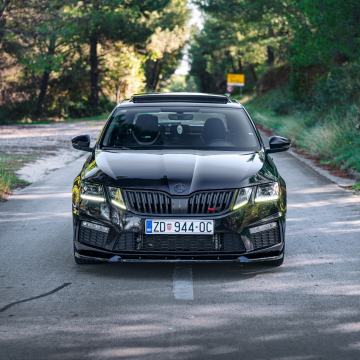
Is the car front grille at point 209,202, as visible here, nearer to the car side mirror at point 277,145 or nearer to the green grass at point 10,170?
the car side mirror at point 277,145

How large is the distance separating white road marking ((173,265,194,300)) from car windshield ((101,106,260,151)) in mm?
1423

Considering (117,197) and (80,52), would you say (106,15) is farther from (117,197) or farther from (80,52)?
(117,197)

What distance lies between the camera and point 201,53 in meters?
110

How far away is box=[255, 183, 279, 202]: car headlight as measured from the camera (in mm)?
7984

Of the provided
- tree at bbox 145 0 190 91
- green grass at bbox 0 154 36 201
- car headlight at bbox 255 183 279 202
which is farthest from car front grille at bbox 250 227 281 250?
tree at bbox 145 0 190 91

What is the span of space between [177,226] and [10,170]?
38.8 ft

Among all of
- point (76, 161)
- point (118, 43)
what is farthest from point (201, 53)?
point (76, 161)

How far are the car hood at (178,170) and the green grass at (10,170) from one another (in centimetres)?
608

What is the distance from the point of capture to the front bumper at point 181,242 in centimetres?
770

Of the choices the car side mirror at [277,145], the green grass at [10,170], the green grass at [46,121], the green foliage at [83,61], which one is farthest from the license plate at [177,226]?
the green grass at [46,121]

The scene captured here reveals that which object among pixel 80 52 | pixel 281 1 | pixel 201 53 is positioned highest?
pixel 281 1

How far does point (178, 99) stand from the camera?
10.0 metres

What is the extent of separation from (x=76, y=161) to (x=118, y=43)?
126ft

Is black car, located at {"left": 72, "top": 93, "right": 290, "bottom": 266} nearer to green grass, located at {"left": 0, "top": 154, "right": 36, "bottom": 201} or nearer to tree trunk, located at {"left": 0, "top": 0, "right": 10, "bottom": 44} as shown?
green grass, located at {"left": 0, "top": 154, "right": 36, "bottom": 201}
